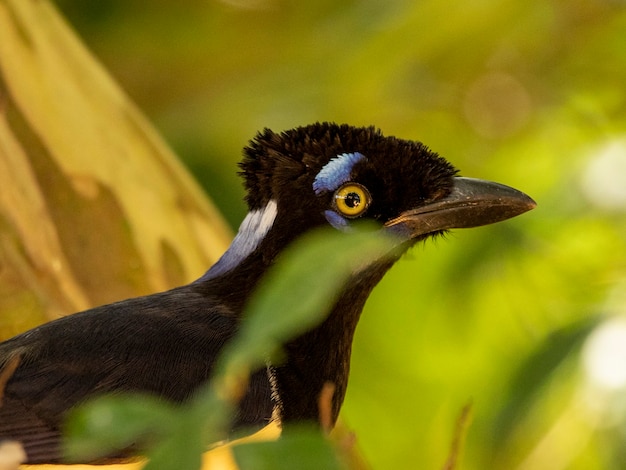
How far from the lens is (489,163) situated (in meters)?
5.04

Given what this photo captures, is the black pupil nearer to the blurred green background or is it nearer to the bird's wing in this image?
the bird's wing

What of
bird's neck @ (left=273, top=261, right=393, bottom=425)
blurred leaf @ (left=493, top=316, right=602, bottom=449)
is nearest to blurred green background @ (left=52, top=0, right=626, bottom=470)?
blurred leaf @ (left=493, top=316, right=602, bottom=449)

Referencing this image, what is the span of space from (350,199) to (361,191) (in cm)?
4

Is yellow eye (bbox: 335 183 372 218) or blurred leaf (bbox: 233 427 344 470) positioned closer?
blurred leaf (bbox: 233 427 344 470)

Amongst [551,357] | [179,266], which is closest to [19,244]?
[179,266]

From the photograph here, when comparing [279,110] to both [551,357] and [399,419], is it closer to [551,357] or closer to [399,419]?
[399,419]

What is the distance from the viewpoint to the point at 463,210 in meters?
2.87

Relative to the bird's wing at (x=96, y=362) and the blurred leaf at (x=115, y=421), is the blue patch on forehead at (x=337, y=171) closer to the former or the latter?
the bird's wing at (x=96, y=362)

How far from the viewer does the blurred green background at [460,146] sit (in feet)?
13.9

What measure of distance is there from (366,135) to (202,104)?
308 centimetres

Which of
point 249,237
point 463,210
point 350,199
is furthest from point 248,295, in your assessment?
point 463,210

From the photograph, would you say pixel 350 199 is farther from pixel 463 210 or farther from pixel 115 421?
pixel 115 421

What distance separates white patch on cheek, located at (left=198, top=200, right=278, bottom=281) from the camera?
2881mm

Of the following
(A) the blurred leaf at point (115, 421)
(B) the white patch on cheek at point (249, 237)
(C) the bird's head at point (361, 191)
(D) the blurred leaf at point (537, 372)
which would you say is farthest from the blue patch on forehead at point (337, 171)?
(A) the blurred leaf at point (115, 421)
